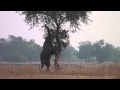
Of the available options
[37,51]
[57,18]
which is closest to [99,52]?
[37,51]

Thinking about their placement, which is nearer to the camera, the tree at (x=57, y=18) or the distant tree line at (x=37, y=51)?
the tree at (x=57, y=18)

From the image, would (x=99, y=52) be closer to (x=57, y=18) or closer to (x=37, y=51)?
(x=37, y=51)

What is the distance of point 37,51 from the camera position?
159 ft

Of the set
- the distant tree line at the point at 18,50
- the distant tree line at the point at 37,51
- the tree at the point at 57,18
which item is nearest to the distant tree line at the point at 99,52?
the distant tree line at the point at 37,51

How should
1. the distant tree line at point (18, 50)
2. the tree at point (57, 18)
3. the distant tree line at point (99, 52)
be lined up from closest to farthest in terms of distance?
the tree at point (57, 18), the distant tree line at point (18, 50), the distant tree line at point (99, 52)

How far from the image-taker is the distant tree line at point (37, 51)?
41134 mm

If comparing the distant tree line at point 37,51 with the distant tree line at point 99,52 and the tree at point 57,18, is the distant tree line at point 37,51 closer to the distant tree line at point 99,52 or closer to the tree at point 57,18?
the distant tree line at point 99,52

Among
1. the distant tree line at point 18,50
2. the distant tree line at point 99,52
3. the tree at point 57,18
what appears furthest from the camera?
the distant tree line at point 99,52

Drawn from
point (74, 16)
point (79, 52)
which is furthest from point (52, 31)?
point (79, 52)

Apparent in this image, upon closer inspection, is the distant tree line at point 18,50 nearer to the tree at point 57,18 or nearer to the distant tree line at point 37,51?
the distant tree line at point 37,51

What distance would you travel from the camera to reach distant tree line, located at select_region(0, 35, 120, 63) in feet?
135

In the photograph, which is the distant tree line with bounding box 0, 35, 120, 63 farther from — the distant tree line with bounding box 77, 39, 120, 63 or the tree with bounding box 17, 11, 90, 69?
the tree with bounding box 17, 11, 90, 69
